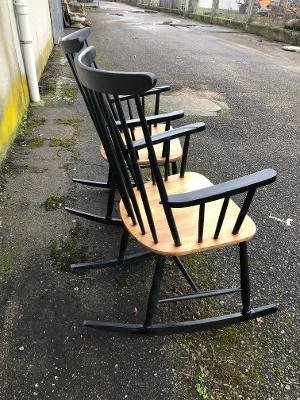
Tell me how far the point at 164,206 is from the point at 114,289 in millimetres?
797

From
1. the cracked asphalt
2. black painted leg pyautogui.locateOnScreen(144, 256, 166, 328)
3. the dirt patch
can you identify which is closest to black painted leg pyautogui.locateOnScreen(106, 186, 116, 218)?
the cracked asphalt

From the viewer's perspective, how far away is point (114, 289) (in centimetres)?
179

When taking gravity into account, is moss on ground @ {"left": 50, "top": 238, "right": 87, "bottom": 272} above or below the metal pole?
below

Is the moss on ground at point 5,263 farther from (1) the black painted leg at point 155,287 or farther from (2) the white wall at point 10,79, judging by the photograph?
(2) the white wall at point 10,79

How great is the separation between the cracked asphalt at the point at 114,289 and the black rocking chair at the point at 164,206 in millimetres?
95

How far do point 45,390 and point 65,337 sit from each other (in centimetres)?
24

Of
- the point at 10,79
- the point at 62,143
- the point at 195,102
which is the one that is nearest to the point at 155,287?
the point at 62,143

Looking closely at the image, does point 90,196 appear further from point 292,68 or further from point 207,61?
point 292,68

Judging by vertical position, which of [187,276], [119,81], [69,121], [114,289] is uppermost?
[119,81]

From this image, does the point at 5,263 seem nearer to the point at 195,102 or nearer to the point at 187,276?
the point at 187,276

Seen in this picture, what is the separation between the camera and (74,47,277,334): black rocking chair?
1046 millimetres

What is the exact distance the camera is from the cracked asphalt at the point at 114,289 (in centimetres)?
138

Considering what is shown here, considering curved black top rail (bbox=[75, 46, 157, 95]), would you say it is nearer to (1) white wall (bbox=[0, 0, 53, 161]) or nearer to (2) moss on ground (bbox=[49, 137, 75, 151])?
(1) white wall (bbox=[0, 0, 53, 161])

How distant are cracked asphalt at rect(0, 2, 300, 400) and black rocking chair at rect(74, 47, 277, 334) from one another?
0.31 feet
